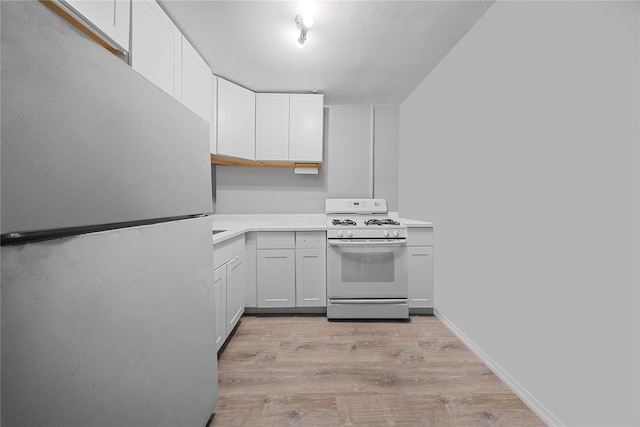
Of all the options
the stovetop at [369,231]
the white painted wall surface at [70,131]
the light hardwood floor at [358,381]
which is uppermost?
the white painted wall surface at [70,131]

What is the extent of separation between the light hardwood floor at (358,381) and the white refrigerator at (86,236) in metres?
0.70

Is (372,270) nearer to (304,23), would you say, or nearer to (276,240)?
(276,240)

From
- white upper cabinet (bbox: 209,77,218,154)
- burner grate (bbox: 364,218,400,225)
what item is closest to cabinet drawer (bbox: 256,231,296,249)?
burner grate (bbox: 364,218,400,225)

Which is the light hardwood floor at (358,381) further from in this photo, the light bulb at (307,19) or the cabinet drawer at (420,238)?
the light bulb at (307,19)

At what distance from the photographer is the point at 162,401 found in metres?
0.87

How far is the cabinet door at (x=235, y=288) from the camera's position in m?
2.22

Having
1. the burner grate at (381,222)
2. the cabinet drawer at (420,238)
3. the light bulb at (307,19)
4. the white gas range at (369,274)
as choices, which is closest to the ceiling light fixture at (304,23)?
the light bulb at (307,19)

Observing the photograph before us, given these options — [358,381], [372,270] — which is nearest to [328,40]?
[372,270]

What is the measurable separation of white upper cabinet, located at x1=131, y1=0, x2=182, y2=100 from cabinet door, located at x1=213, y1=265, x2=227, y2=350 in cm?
130

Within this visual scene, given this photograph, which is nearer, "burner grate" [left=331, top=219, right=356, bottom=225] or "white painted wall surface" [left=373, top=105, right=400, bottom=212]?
"burner grate" [left=331, top=219, right=356, bottom=225]

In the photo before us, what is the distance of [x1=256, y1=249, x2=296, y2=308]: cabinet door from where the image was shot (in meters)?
2.79

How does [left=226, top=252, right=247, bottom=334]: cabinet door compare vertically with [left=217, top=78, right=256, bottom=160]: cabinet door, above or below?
below

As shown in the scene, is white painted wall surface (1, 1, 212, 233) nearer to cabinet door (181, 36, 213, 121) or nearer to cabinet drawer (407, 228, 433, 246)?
cabinet door (181, 36, 213, 121)

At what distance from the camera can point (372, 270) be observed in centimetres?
267
